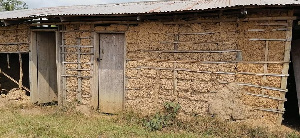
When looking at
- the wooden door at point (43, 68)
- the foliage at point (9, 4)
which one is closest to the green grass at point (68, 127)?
the wooden door at point (43, 68)

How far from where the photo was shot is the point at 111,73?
22.9 feet

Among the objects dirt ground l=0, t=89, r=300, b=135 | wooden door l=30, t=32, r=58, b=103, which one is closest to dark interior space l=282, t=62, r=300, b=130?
A: dirt ground l=0, t=89, r=300, b=135

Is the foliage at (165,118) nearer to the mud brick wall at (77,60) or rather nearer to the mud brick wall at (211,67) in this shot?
the mud brick wall at (211,67)

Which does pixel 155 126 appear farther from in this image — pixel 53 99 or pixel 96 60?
pixel 53 99

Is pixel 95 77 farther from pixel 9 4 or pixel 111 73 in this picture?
pixel 9 4

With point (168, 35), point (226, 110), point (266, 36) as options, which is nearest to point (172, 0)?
point (168, 35)

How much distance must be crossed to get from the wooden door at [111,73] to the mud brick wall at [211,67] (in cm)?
34

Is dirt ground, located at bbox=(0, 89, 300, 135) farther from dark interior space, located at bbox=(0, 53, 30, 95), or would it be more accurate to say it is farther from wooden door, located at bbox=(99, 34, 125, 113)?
dark interior space, located at bbox=(0, 53, 30, 95)

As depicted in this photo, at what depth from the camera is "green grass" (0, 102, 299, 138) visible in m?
5.37

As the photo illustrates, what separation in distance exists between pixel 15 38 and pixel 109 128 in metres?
4.34

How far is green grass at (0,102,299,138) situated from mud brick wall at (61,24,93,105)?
0.71 metres

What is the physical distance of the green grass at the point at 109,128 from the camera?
5.37 meters

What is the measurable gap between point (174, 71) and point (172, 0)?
8.14 ft

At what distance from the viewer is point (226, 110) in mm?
5730
